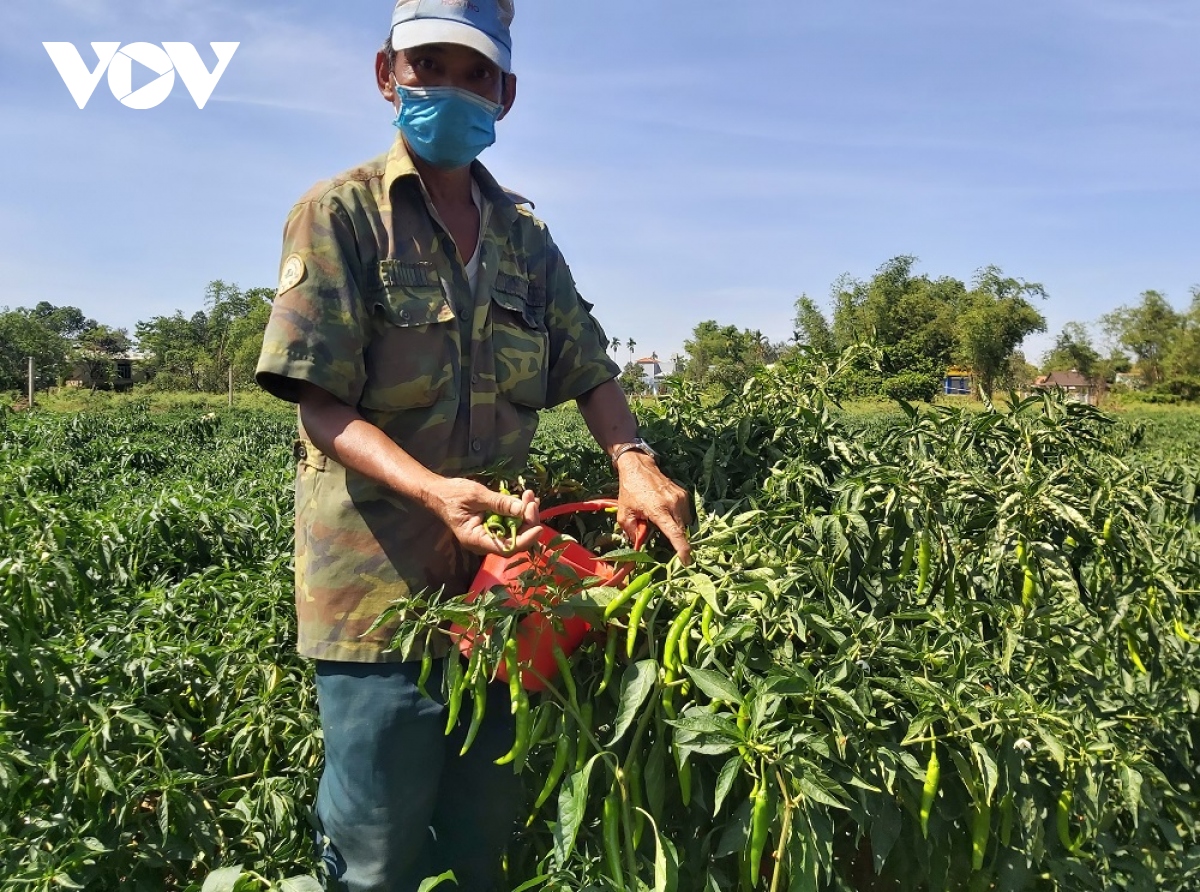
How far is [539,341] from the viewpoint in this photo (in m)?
2.29

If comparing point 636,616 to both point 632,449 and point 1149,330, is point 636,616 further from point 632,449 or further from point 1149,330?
point 1149,330

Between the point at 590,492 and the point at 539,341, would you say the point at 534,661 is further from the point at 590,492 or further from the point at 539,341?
the point at 539,341

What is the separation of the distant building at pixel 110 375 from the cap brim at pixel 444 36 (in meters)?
56.8

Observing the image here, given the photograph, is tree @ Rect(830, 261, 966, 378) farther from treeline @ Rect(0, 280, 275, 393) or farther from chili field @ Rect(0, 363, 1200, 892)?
chili field @ Rect(0, 363, 1200, 892)

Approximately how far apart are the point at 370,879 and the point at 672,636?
3.21 feet

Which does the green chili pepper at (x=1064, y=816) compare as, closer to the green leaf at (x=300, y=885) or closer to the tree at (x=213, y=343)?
the green leaf at (x=300, y=885)

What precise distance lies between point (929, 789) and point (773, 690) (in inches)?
11.4

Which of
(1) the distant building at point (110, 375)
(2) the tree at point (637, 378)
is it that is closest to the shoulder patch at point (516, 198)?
(2) the tree at point (637, 378)

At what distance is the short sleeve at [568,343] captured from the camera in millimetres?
2410

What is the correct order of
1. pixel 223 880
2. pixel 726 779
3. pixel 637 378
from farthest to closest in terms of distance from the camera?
pixel 637 378
pixel 223 880
pixel 726 779

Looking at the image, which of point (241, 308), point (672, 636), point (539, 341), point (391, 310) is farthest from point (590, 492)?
point (241, 308)

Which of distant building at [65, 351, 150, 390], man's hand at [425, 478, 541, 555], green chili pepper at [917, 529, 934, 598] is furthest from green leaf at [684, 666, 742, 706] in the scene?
distant building at [65, 351, 150, 390]

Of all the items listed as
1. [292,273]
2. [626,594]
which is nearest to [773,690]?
[626,594]

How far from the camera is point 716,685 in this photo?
1407 mm
